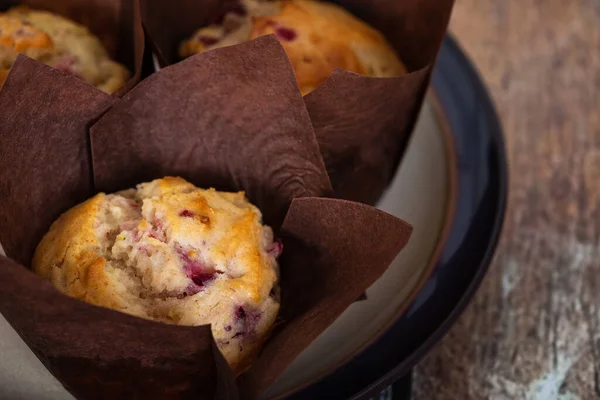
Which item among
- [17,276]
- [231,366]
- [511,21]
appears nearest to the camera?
[17,276]

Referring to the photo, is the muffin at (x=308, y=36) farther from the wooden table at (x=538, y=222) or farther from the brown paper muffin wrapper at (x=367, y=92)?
the wooden table at (x=538, y=222)

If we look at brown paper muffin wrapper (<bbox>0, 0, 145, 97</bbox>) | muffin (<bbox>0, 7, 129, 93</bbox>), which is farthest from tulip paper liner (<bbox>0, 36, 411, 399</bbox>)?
brown paper muffin wrapper (<bbox>0, 0, 145, 97</bbox>)

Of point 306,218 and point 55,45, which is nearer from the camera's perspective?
point 306,218

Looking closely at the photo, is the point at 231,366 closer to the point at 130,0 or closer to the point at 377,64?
the point at 377,64

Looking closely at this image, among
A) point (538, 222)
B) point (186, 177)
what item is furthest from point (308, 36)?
point (538, 222)

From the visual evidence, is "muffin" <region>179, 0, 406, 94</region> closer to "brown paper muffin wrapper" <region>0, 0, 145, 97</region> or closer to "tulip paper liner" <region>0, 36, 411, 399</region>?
"brown paper muffin wrapper" <region>0, 0, 145, 97</region>

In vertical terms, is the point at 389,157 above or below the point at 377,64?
below

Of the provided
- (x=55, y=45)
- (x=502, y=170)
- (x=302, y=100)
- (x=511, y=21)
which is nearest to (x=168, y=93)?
(x=302, y=100)
